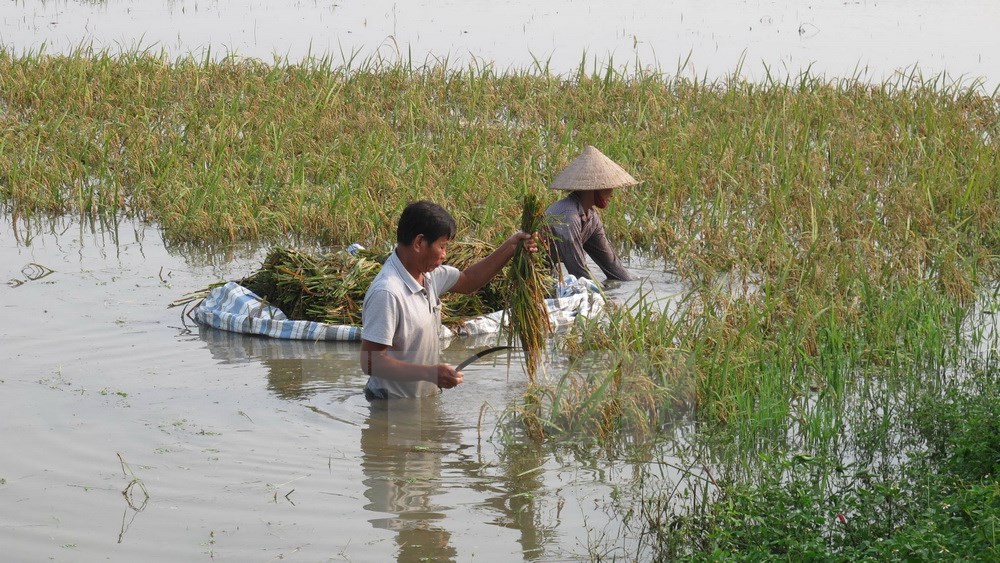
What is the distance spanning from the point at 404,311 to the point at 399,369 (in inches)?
8.1

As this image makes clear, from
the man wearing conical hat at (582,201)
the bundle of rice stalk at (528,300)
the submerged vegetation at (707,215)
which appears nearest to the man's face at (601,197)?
the man wearing conical hat at (582,201)

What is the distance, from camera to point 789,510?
135 inches


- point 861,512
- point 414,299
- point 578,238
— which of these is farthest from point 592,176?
point 861,512

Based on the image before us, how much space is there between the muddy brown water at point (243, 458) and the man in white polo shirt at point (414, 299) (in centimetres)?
32

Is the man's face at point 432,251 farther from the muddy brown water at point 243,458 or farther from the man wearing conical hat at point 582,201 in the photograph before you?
the man wearing conical hat at point 582,201

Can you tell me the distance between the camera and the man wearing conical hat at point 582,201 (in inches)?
251

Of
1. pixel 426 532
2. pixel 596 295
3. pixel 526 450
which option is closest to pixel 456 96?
pixel 596 295

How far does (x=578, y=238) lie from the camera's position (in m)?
6.46

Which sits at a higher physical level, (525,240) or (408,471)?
(525,240)

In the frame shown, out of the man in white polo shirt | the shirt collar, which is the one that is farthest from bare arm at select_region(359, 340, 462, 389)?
the shirt collar

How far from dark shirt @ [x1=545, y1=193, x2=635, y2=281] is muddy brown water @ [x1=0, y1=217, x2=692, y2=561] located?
2.90 ft

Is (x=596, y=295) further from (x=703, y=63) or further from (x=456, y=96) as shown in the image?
(x=703, y=63)

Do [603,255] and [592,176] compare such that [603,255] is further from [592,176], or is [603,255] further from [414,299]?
[414,299]

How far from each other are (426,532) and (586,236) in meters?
3.00
